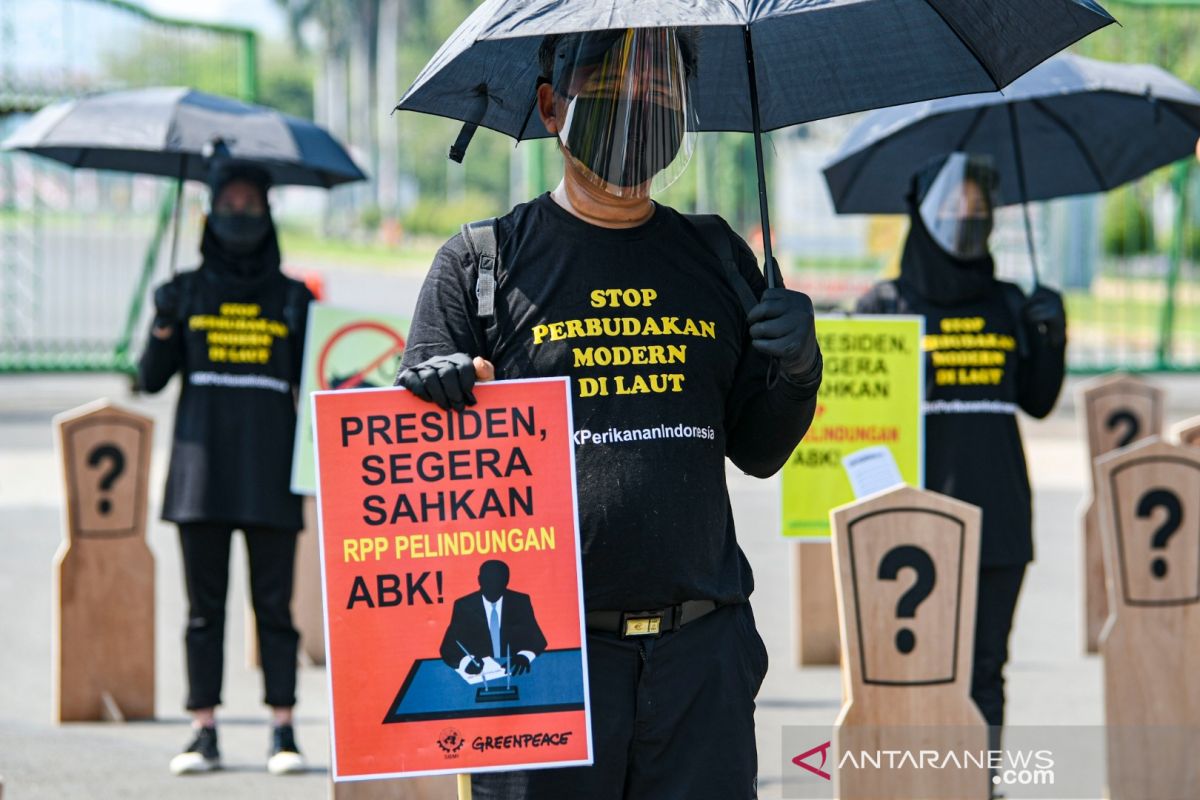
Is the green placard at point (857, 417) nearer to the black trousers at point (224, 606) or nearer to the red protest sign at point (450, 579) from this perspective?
the black trousers at point (224, 606)

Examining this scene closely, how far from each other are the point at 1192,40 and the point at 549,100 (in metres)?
13.4

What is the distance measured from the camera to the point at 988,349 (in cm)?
560

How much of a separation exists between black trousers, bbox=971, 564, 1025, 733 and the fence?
954 centimetres

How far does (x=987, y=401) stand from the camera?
220 inches

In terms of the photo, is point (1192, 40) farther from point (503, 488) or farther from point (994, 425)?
point (503, 488)

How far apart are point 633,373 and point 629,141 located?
42 centimetres

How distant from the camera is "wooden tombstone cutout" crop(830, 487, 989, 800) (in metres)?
4.77

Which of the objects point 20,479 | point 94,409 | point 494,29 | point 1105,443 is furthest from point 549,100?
point 20,479

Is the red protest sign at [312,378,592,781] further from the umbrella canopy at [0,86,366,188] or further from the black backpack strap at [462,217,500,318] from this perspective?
the umbrella canopy at [0,86,366,188]

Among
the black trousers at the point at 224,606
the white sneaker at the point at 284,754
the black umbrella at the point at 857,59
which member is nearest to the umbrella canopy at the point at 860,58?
the black umbrella at the point at 857,59

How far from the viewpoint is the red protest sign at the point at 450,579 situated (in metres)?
3.02

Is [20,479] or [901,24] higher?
[901,24]

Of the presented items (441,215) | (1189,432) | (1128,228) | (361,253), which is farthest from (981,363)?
(441,215)

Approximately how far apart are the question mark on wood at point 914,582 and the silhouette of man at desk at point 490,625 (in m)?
1.96
